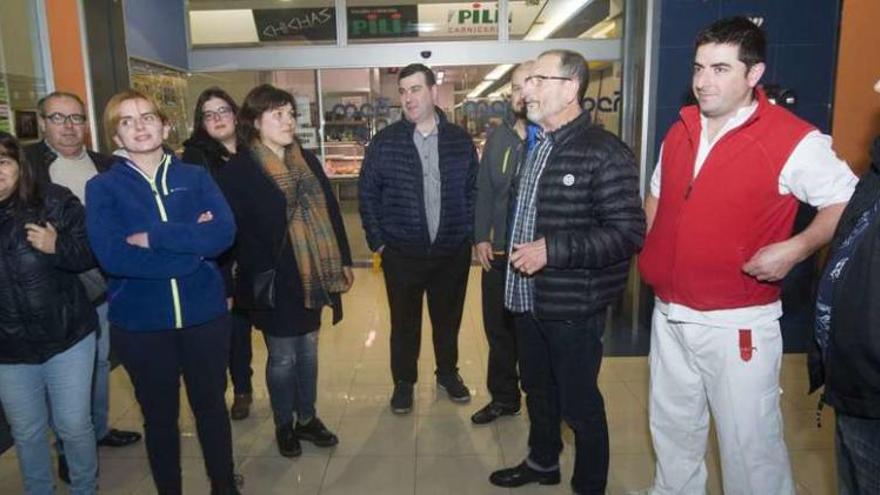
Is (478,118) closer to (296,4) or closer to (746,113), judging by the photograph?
(296,4)

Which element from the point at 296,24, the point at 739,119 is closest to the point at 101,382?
the point at 739,119

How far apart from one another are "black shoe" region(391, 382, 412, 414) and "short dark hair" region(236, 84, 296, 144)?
1508 mm

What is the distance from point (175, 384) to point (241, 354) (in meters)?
1.10

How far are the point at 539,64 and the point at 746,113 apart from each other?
26.6 inches

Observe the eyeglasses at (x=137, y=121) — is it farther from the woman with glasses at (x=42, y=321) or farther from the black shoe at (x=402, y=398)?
the black shoe at (x=402, y=398)

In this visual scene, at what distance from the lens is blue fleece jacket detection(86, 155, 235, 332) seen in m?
1.94

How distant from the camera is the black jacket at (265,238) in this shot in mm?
2494

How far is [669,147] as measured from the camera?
83.2 inches

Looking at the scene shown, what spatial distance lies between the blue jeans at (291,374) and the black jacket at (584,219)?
3.80 ft

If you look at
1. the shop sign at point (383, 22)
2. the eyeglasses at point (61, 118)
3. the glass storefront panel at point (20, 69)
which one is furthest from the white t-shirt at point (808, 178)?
the shop sign at point (383, 22)

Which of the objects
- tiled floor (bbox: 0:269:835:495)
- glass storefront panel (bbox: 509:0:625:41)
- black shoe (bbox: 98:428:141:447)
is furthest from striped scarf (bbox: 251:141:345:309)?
glass storefront panel (bbox: 509:0:625:41)

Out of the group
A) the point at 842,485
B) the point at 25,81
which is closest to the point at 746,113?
the point at 842,485

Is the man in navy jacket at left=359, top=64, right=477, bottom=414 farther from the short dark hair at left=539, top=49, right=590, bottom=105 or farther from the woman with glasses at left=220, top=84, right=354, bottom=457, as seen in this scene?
the short dark hair at left=539, top=49, right=590, bottom=105

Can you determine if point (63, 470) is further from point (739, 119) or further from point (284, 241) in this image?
point (739, 119)
